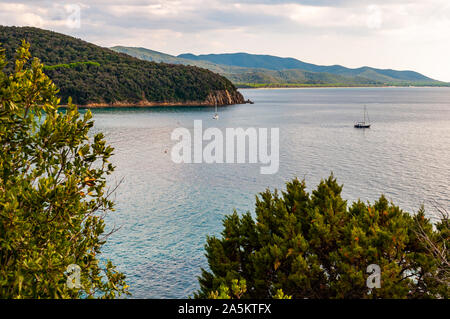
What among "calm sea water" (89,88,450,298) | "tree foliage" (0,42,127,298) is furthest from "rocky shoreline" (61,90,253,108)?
"tree foliage" (0,42,127,298)

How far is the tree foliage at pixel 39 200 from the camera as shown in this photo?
8359 mm

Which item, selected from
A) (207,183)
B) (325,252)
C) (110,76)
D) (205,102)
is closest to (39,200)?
(325,252)

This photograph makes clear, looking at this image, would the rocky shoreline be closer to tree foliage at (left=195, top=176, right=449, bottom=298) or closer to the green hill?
the green hill

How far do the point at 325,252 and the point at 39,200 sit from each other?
12628 mm

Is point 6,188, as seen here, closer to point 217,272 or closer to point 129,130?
point 217,272

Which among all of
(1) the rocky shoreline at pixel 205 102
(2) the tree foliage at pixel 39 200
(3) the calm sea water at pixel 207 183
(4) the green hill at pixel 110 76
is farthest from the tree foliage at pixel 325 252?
(1) the rocky shoreline at pixel 205 102

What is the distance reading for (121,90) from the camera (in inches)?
6501

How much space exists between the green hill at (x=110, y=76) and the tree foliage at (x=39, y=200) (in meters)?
146

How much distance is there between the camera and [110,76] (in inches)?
6545

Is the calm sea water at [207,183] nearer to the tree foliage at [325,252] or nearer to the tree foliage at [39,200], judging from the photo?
the tree foliage at [325,252]

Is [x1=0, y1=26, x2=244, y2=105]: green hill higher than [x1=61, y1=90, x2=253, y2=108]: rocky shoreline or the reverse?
higher

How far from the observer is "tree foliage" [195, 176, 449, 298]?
609 inches

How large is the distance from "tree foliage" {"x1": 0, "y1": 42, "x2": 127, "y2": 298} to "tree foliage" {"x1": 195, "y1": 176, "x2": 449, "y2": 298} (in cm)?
706

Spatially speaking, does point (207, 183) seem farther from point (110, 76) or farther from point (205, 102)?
point (205, 102)
